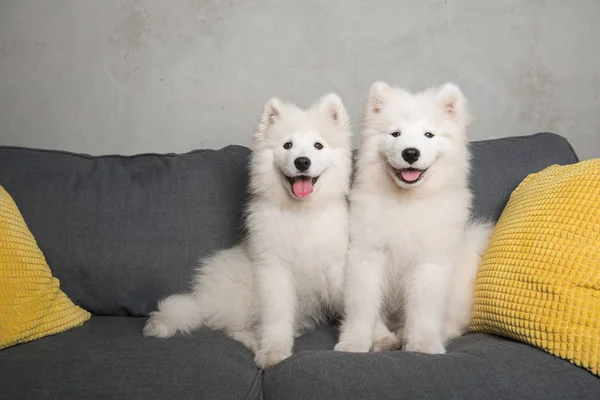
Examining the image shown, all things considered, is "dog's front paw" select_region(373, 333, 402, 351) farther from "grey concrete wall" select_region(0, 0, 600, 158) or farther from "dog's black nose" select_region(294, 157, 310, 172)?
"grey concrete wall" select_region(0, 0, 600, 158)

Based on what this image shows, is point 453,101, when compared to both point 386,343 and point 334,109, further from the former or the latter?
point 386,343

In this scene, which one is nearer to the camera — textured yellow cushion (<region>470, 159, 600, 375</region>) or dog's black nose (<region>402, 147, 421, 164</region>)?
textured yellow cushion (<region>470, 159, 600, 375</region>)

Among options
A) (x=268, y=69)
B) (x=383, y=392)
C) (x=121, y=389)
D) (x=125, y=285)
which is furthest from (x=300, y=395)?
(x=268, y=69)

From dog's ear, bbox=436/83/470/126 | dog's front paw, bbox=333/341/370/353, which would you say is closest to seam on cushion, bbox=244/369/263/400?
dog's front paw, bbox=333/341/370/353

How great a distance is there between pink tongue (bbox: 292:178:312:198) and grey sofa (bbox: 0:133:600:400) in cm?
56

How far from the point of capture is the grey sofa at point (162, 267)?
1806 millimetres

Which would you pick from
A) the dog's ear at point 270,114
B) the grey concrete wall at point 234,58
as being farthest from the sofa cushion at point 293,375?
the grey concrete wall at point 234,58

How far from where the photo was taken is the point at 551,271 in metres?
1.98

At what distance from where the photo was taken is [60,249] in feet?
8.97

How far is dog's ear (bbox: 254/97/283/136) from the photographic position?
2564 mm

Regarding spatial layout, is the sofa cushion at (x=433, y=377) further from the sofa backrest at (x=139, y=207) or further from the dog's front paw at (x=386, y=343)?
the sofa backrest at (x=139, y=207)

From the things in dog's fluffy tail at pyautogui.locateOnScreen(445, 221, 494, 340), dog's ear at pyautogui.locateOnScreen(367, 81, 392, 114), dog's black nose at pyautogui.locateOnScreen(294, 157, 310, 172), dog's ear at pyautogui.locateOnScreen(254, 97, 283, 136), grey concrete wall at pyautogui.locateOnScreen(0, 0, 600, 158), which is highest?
grey concrete wall at pyautogui.locateOnScreen(0, 0, 600, 158)

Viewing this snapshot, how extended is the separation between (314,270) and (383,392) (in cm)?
88

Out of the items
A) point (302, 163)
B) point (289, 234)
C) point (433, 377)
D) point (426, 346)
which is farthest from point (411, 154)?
point (433, 377)
